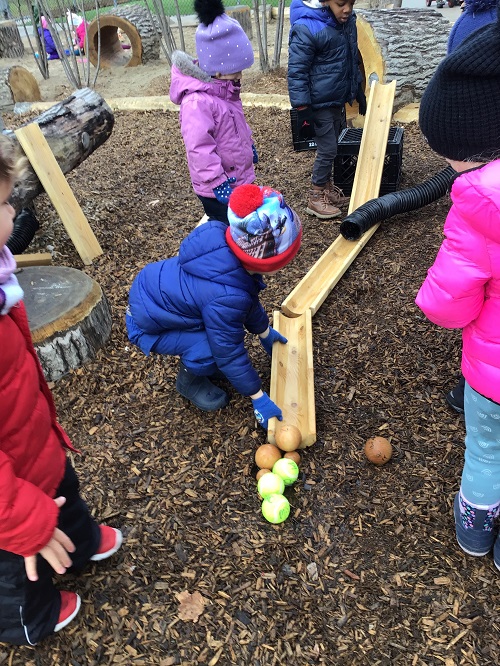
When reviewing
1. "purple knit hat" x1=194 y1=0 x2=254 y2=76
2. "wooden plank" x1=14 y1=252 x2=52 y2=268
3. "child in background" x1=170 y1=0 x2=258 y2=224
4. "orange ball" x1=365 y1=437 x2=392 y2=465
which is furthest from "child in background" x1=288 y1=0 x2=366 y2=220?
"orange ball" x1=365 y1=437 x2=392 y2=465

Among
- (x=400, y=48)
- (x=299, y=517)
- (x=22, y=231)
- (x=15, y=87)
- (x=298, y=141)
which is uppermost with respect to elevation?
(x=400, y=48)

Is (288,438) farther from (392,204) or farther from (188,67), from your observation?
(392,204)

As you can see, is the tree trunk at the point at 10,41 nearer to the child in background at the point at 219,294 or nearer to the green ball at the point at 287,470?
the child in background at the point at 219,294

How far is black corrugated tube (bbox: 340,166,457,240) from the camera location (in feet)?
15.1

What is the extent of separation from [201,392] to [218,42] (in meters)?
2.34

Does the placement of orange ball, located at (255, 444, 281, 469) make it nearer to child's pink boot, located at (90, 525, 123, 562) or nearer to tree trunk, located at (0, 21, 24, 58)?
child's pink boot, located at (90, 525, 123, 562)

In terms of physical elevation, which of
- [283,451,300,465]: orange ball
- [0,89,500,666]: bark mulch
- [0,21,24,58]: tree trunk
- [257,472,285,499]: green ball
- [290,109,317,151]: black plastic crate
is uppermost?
[0,21,24,58]: tree trunk

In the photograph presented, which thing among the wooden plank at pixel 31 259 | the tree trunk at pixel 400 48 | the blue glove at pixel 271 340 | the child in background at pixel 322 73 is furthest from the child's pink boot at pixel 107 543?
the tree trunk at pixel 400 48

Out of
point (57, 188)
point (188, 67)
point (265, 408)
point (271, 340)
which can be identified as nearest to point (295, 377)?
point (271, 340)

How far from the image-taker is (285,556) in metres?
2.49

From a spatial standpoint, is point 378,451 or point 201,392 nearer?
point 378,451

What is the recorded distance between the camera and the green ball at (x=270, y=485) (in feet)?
8.74

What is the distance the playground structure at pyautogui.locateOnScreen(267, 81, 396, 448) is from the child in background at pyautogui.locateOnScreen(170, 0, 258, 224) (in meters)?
0.97

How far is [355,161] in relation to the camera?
557 centimetres
